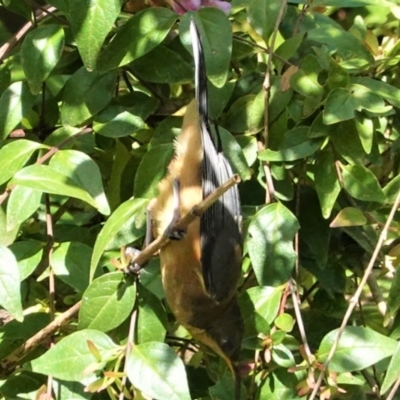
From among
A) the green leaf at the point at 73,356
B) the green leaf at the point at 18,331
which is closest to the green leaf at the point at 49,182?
the green leaf at the point at 73,356

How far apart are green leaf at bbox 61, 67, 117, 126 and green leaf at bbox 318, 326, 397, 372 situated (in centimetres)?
62

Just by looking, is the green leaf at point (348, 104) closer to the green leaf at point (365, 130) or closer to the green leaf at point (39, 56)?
the green leaf at point (365, 130)

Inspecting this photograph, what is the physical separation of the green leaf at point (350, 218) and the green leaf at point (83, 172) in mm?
443

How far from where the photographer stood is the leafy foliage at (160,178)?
4.68 feet

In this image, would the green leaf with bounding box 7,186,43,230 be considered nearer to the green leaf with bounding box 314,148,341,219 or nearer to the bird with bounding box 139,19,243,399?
the bird with bounding box 139,19,243,399

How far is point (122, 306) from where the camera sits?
1500 millimetres

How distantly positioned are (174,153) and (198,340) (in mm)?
474

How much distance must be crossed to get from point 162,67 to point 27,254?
44 centimetres

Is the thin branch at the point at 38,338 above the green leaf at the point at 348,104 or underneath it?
underneath

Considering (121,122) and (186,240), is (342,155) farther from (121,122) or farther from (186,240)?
(186,240)

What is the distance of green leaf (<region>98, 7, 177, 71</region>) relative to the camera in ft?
5.04

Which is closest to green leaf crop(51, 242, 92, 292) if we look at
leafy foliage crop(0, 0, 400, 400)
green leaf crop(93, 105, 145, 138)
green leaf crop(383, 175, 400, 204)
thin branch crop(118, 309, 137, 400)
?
leafy foliage crop(0, 0, 400, 400)

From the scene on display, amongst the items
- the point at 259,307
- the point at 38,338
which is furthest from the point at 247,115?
the point at 38,338

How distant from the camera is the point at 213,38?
1.51 m
